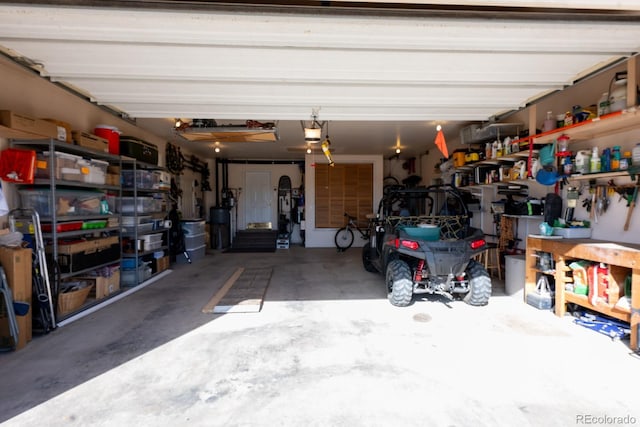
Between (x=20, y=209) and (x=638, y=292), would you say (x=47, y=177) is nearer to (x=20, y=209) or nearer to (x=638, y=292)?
(x=20, y=209)

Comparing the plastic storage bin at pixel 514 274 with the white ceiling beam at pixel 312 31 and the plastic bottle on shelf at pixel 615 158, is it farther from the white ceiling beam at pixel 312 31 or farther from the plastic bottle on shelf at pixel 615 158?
the white ceiling beam at pixel 312 31

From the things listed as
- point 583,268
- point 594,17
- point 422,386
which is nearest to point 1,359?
point 422,386

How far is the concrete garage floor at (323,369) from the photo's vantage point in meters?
1.84

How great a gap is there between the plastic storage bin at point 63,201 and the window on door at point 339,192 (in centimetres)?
576

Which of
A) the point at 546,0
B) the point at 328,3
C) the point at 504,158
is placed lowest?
the point at 504,158

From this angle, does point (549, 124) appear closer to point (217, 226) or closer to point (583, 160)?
point (583, 160)

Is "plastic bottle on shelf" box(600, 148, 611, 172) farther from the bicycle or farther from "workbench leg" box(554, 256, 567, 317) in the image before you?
the bicycle

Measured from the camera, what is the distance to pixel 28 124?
3.02m

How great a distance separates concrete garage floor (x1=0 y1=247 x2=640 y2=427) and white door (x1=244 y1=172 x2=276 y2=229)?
6639 millimetres

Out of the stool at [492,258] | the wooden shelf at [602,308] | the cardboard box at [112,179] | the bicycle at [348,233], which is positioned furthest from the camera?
the bicycle at [348,233]

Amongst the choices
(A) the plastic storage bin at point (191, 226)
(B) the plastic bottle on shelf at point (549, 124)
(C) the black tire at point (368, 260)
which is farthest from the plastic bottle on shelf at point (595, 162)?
(A) the plastic storage bin at point (191, 226)

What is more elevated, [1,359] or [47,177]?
[47,177]

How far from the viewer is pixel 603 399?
196 cm

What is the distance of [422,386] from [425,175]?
7.23 m
